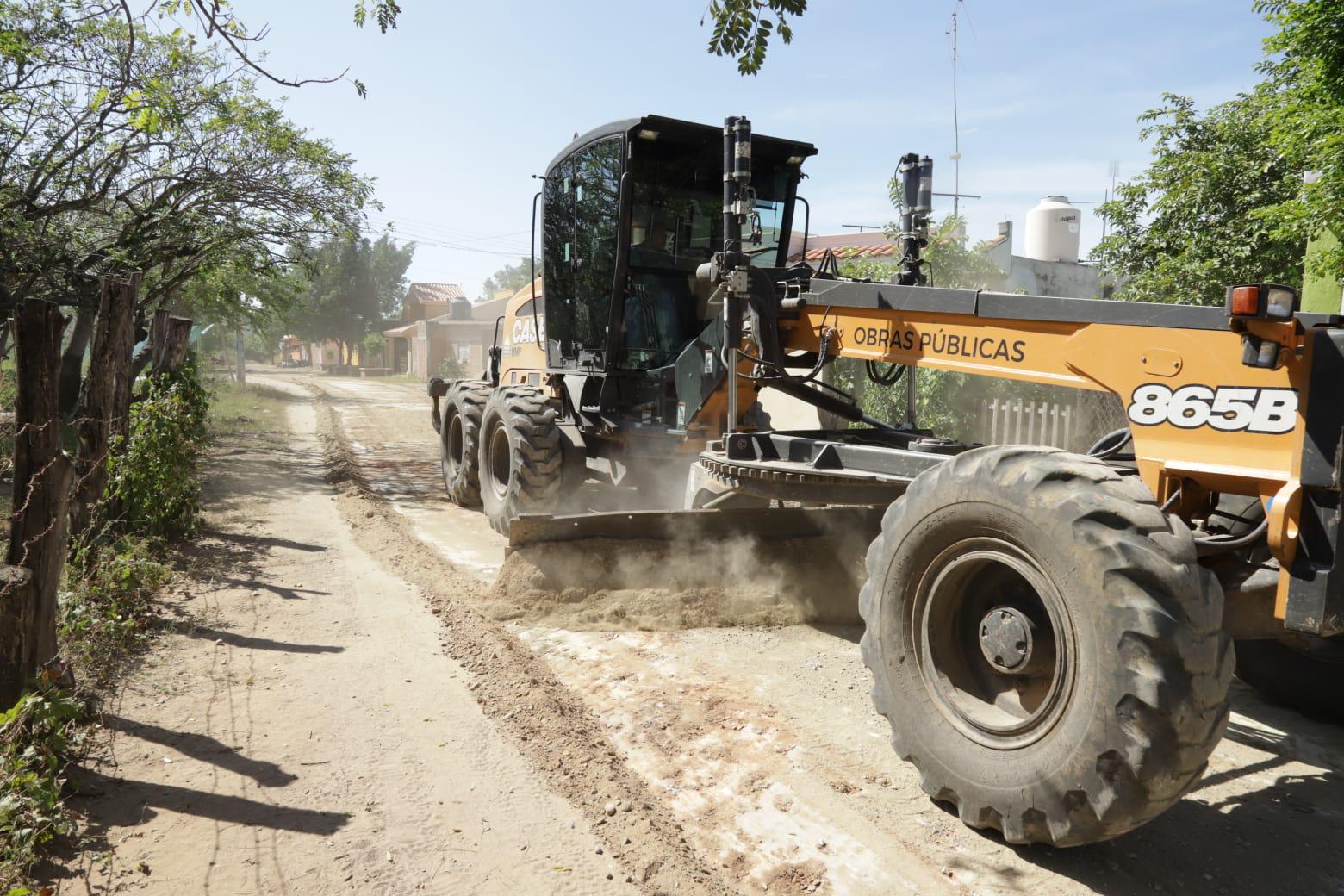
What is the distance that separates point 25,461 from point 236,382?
3449cm

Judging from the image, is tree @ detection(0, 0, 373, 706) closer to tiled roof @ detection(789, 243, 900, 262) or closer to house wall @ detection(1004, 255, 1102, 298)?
tiled roof @ detection(789, 243, 900, 262)

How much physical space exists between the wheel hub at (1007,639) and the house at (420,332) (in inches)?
1842

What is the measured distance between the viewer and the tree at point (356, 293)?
59312mm

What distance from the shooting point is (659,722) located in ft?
13.9

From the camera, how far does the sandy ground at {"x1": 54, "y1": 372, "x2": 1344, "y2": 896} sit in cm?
307

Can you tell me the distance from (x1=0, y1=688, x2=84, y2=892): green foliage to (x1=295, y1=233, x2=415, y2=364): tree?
56.8m

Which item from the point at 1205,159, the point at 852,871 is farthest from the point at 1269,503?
the point at 1205,159

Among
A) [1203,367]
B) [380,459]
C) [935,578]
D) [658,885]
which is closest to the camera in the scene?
[658,885]

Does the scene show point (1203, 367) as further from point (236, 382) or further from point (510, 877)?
point (236, 382)

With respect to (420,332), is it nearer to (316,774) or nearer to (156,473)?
(156,473)

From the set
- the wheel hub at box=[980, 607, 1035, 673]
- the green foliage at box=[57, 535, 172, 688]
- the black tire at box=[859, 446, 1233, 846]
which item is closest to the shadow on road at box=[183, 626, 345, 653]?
the green foliage at box=[57, 535, 172, 688]

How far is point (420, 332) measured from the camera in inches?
2060

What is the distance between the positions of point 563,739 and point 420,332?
167 feet

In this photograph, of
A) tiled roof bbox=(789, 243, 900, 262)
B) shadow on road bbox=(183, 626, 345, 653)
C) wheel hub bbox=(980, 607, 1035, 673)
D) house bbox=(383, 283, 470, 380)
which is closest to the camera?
wheel hub bbox=(980, 607, 1035, 673)
